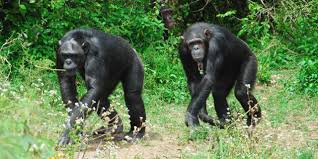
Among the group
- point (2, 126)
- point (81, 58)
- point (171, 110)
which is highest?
point (2, 126)

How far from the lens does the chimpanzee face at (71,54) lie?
739cm

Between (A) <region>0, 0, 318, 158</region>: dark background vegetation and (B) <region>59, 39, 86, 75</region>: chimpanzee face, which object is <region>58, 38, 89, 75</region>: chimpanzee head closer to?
(B) <region>59, 39, 86, 75</region>: chimpanzee face

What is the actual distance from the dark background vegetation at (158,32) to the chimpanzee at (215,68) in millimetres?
1756

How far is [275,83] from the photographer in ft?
37.0

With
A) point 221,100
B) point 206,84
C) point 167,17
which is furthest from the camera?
point 167,17

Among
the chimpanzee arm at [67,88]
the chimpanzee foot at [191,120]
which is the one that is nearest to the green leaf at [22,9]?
the chimpanzee arm at [67,88]

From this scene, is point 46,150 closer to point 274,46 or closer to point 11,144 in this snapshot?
point 11,144

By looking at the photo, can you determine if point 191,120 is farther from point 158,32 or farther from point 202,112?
point 158,32

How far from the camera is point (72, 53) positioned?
7387mm

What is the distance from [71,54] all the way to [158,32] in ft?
16.3

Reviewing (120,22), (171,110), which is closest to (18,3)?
(120,22)

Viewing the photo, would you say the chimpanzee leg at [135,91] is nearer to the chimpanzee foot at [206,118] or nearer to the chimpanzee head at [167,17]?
the chimpanzee foot at [206,118]

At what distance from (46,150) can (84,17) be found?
7.77 m

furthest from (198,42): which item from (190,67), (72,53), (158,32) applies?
(158,32)
